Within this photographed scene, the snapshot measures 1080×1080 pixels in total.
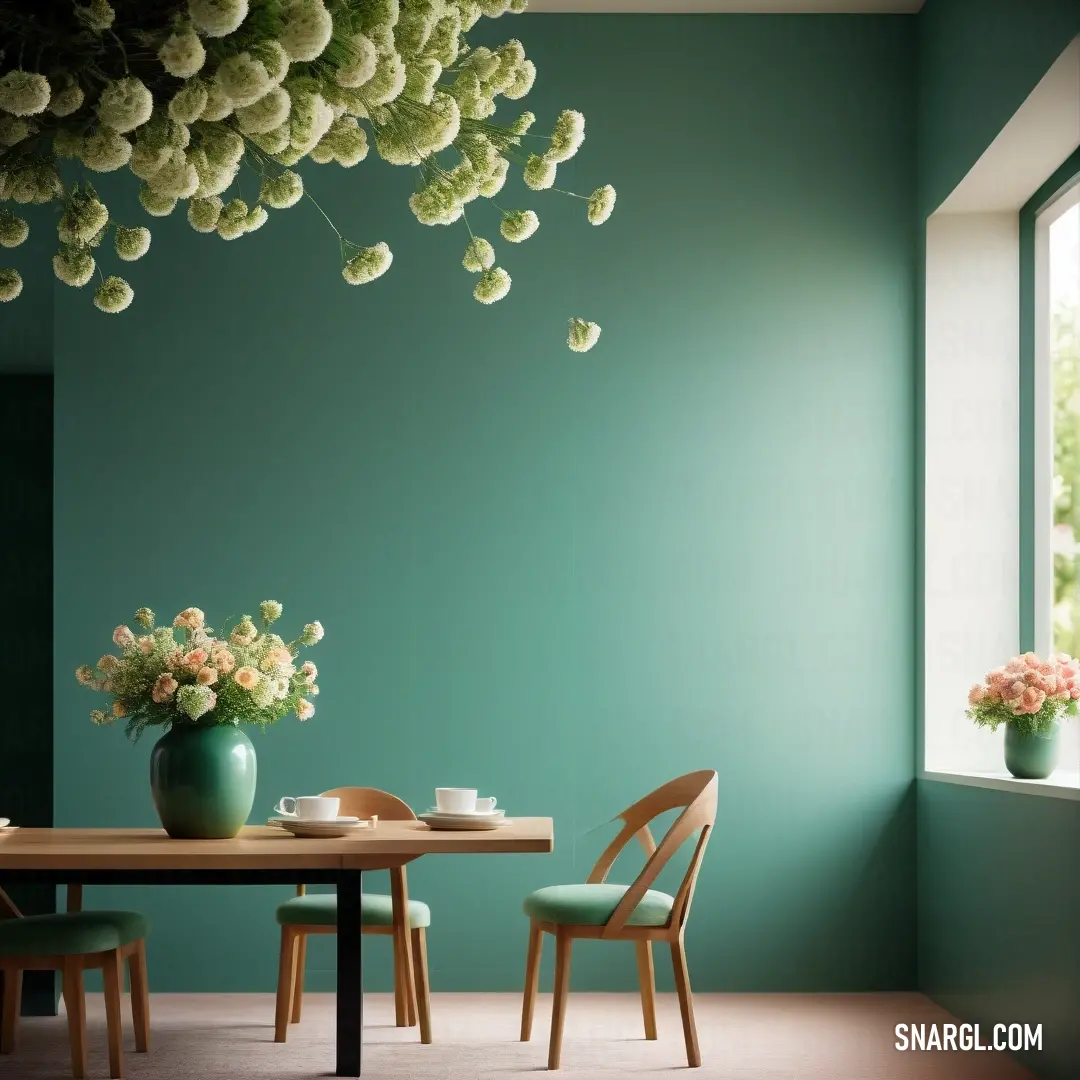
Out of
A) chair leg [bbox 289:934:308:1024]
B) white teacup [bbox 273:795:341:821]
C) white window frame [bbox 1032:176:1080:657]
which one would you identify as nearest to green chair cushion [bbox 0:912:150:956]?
white teacup [bbox 273:795:341:821]

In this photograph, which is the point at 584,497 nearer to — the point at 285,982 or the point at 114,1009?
the point at 285,982

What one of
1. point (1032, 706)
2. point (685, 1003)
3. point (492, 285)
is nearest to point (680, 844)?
point (685, 1003)

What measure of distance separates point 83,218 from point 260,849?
1.85 meters

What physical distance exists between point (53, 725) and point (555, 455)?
1.98 m

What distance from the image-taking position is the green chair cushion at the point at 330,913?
144 inches

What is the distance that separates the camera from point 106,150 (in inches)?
50.8

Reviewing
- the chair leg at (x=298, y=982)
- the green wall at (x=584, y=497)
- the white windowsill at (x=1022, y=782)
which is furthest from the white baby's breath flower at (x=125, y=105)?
the green wall at (x=584, y=497)

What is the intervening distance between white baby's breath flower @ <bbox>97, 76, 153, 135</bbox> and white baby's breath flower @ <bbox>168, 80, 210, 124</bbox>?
1.0 inches

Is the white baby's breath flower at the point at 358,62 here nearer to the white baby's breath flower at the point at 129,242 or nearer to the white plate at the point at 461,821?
the white baby's breath flower at the point at 129,242

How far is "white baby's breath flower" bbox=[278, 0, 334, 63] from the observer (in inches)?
48.3

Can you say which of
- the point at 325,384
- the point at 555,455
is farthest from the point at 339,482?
the point at 555,455

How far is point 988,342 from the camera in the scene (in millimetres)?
4508

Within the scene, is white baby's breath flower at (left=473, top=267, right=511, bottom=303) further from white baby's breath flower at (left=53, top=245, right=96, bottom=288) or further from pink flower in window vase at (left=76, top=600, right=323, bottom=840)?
pink flower in window vase at (left=76, top=600, right=323, bottom=840)

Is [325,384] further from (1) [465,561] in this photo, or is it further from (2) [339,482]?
(1) [465,561]
